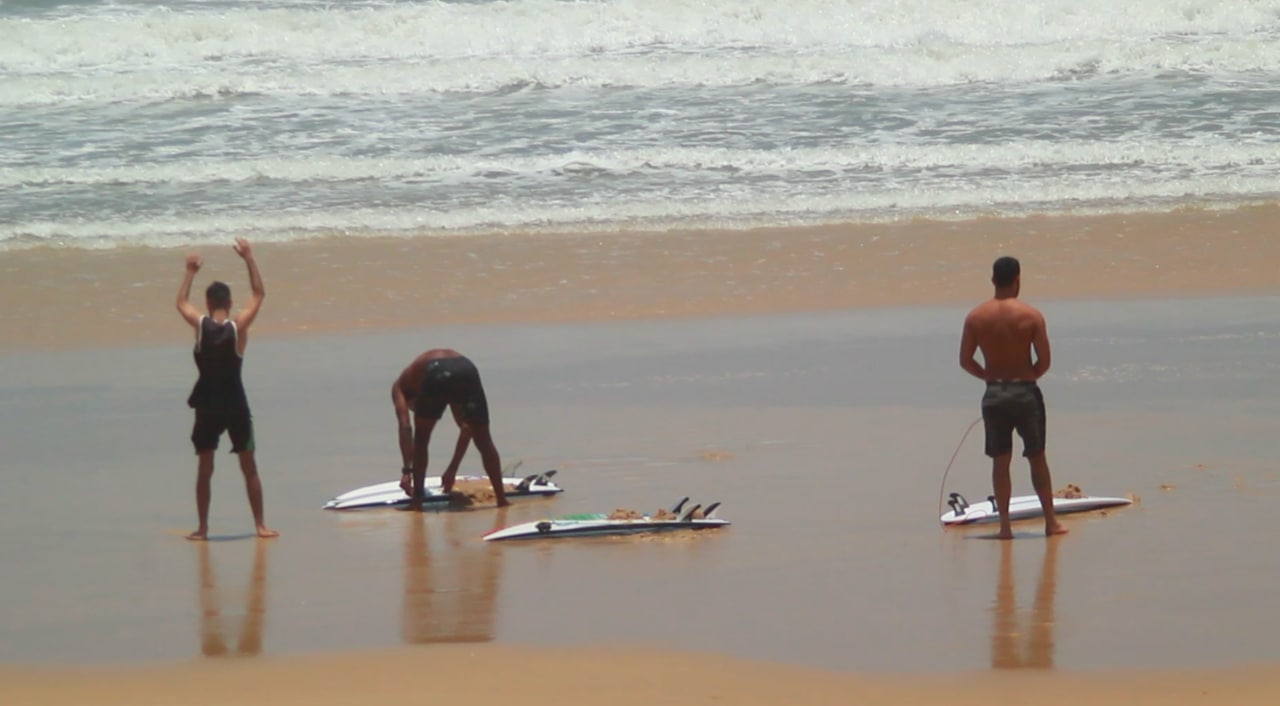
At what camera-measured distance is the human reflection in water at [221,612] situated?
5809mm

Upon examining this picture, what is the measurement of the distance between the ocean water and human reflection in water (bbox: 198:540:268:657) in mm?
8990

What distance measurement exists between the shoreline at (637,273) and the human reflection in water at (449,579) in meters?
4.78

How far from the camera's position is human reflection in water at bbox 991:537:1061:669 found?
17.7 feet

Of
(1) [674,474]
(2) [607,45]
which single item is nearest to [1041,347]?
(1) [674,474]

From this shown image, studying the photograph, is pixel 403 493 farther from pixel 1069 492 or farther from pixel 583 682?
pixel 1069 492

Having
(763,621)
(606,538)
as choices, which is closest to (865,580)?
(763,621)

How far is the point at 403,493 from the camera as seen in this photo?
26.7 feet

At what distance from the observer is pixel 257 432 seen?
9445 millimetres

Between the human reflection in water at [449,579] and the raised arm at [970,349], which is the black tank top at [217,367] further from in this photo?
the raised arm at [970,349]

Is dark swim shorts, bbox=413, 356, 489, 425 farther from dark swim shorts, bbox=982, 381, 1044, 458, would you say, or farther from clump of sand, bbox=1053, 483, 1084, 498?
clump of sand, bbox=1053, 483, 1084, 498

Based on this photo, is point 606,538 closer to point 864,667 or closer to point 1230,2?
point 864,667

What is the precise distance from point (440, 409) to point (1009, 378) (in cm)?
288

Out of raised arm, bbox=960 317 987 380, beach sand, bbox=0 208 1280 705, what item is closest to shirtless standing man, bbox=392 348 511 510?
beach sand, bbox=0 208 1280 705

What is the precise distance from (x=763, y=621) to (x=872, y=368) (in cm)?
477
